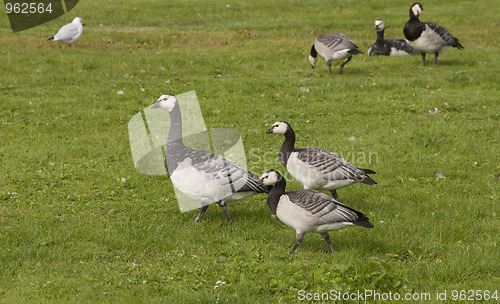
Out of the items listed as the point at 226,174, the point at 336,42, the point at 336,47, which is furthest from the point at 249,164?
the point at 336,42

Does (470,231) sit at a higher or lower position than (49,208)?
lower

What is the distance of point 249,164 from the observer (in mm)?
12750

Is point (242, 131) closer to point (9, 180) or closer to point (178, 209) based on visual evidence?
point (178, 209)

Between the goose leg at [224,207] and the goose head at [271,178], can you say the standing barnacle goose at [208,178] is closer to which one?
the goose leg at [224,207]

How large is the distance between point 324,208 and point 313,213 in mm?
217

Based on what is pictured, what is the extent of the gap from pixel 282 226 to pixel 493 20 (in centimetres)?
2912

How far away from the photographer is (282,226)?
9641 mm

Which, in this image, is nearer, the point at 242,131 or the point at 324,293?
the point at 324,293

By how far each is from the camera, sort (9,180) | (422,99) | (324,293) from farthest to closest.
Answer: (422,99), (9,180), (324,293)

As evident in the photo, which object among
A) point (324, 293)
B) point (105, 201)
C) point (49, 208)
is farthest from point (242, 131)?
point (324, 293)

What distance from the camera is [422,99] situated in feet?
58.6

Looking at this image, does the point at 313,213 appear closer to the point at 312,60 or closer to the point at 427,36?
the point at 312,60

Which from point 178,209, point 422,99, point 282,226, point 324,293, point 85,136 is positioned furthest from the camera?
point 422,99

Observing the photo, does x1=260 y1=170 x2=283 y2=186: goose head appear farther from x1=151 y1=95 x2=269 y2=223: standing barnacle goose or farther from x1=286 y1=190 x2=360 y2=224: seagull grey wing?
→ x1=151 y1=95 x2=269 y2=223: standing barnacle goose
